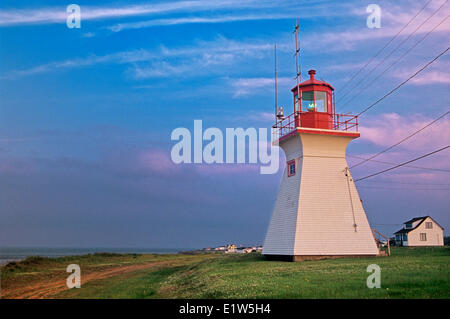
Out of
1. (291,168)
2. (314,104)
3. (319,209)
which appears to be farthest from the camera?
(291,168)

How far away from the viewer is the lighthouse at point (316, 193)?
89.4ft

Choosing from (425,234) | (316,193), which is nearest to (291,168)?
(316,193)

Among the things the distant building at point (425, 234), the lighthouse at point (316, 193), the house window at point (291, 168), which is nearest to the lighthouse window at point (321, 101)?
the lighthouse at point (316, 193)

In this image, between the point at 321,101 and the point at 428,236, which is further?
the point at 428,236

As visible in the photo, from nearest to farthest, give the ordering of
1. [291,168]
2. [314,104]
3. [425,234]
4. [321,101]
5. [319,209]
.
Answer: [319,209], [314,104], [321,101], [291,168], [425,234]

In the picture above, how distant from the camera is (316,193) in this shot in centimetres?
2817

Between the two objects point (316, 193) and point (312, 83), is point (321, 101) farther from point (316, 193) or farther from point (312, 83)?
point (316, 193)

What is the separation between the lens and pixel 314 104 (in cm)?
2972

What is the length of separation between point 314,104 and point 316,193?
6.41 m

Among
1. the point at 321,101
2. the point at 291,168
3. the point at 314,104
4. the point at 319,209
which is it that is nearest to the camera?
the point at 319,209

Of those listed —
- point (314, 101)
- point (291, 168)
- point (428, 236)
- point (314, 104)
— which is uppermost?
point (314, 101)

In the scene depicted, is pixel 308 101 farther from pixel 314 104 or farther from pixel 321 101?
pixel 321 101

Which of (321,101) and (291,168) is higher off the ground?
(321,101)
